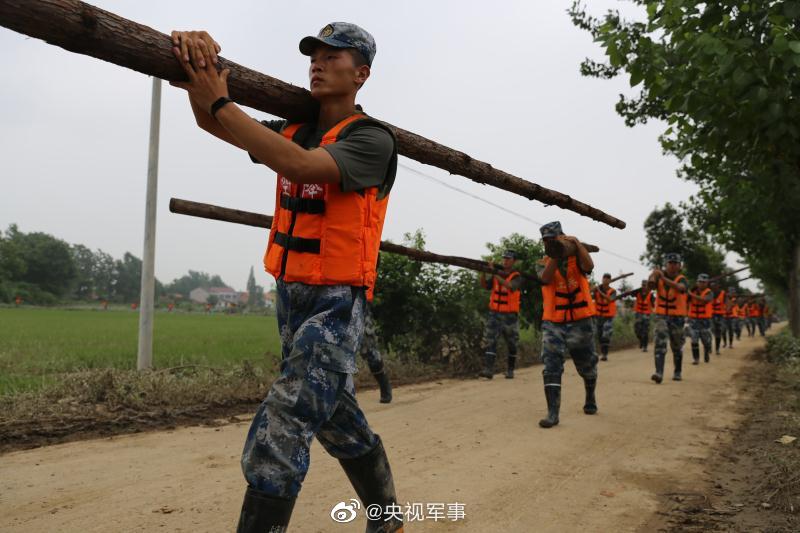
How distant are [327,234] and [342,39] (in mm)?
911

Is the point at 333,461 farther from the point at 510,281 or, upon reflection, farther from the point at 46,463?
the point at 510,281

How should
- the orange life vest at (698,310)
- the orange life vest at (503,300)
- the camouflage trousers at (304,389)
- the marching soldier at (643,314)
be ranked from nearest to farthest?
the camouflage trousers at (304,389) → the orange life vest at (503,300) → the orange life vest at (698,310) → the marching soldier at (643,314)

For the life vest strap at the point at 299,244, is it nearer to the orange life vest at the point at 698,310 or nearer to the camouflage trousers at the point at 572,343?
the camouflage trousers at the point at 572,343

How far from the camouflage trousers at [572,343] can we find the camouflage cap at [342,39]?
5427 millimetres

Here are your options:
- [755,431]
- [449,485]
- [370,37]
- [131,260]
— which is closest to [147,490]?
[449,485]

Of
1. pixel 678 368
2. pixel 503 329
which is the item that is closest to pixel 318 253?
pixel 503 329

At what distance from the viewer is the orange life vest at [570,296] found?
7.67m

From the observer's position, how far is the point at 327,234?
2.54m

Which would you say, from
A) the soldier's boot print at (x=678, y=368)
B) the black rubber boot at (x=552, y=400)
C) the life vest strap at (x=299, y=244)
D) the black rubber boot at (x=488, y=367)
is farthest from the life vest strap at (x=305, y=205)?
the soldier's boot print at (x=678, y=368)

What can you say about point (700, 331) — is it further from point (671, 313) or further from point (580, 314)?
point (580, 314)

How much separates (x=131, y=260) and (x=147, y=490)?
130 metres

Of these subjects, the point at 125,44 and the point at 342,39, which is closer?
the point at 125,44

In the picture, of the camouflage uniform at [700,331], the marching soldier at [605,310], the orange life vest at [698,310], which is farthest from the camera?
the marching soldier at [605,310]

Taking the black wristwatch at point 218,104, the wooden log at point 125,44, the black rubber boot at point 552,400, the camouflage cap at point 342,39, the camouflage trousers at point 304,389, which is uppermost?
the camouflage cap at point 342,39
